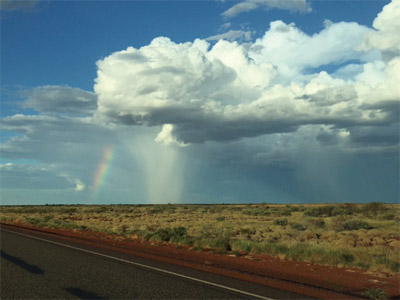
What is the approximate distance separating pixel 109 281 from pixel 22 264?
4.33 metres

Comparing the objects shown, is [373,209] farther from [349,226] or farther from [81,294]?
[81,294]

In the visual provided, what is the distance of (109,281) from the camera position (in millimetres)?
9672

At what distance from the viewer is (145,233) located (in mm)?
24062

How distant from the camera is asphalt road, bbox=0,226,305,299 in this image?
8430 millimetres

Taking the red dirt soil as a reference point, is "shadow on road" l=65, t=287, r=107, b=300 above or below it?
above

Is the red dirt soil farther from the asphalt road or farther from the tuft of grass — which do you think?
the asphalt road

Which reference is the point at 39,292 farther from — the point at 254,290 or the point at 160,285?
the point at 254,290

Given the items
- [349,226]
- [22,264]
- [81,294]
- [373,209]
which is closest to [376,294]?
[81,294]

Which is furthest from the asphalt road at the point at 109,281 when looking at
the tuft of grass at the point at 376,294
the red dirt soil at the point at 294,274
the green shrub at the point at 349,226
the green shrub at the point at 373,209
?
the green shrub at the point at 373,209

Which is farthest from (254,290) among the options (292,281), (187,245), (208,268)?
(187,245)

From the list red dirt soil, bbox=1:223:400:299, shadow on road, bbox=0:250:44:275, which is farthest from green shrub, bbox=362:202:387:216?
shadow on road, bbox=0:250:44:275

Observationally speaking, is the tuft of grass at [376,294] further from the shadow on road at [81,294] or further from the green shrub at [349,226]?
the green shrub at [349,226]

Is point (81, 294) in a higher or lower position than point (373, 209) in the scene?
lower

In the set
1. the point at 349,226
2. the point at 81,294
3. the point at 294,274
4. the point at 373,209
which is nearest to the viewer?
the point at 81,294
